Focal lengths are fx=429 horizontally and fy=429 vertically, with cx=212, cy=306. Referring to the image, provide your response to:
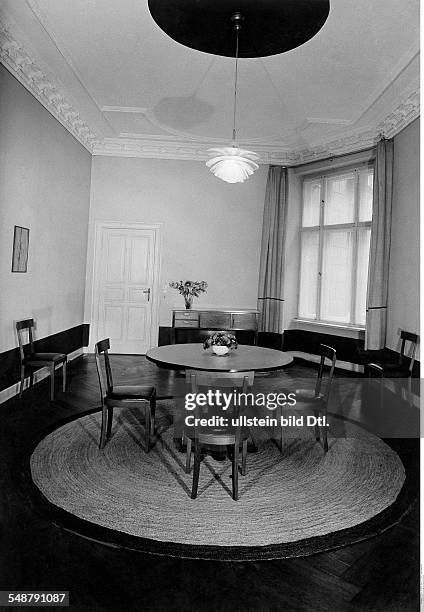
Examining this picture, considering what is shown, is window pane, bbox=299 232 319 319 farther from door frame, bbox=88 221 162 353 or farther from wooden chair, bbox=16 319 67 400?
wooden chair, bbox=16 319 67 400

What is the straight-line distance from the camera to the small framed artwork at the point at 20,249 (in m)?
3.42

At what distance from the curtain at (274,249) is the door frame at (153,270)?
4.44ft

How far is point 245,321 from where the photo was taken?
205 inches

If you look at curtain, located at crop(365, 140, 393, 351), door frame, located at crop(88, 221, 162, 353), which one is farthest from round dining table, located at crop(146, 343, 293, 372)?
door frame, located at crop(88, 221, 162, 353)

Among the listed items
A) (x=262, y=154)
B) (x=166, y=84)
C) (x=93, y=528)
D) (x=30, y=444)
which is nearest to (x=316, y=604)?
(x=93, y=528)

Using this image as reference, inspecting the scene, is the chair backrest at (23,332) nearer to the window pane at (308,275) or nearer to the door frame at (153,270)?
the door frame at (153,270)

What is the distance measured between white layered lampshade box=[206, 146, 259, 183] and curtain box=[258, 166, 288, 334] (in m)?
2.40

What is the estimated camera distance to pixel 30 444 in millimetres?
2568

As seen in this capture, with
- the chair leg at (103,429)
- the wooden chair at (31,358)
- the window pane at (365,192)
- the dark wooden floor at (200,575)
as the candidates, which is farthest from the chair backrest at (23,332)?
the window pane at (365,192)

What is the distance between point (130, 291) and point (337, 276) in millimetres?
2594

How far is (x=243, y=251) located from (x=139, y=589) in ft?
14.9

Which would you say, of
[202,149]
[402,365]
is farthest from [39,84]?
[402,365]

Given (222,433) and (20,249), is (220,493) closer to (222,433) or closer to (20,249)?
(222,433)

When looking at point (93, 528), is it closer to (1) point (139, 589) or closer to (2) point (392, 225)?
(1) point (139, 589)
